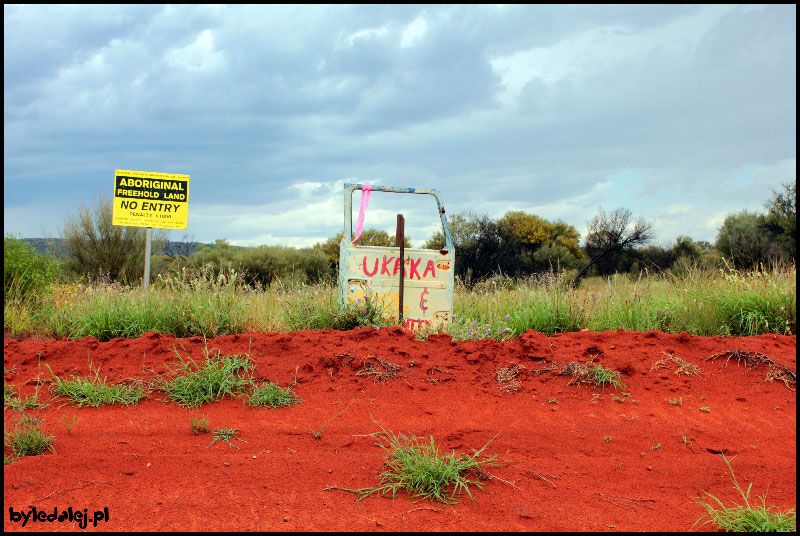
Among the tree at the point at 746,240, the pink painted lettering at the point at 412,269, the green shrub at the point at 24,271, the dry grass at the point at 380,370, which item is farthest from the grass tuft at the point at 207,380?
the tree at the point at 746,240

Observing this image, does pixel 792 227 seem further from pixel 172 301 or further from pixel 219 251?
pixel 172 301

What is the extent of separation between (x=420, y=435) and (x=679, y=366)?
2747 mm

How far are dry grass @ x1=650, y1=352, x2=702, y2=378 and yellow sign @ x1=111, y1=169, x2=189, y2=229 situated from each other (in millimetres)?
10014

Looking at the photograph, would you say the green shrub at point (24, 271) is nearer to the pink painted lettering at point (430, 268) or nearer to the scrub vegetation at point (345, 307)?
the scrub vegetation at point (345, 307)

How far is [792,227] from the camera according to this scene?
22969mm

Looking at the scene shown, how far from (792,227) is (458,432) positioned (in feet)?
80.2

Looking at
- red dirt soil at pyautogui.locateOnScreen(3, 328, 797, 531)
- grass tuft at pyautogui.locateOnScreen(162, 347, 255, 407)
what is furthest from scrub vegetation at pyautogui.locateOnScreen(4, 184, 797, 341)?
grass tuft at pyautogui.locateOnScreen(162, 347, 255, 407)

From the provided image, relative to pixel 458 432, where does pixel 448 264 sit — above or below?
above

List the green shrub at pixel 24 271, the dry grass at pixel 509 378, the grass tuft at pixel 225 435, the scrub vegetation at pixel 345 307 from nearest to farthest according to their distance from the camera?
the grass tuft at pixel 225 435 < the dry grass at pixel 509 378 < the scrub vegetation at pixel 345 307 < the green shrub at pixel 24 271

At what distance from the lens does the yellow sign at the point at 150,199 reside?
12031 mm

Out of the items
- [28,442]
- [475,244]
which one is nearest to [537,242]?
[475,244]

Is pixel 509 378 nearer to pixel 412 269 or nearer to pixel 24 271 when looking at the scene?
pixel 412 269

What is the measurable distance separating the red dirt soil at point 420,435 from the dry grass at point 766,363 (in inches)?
2.4

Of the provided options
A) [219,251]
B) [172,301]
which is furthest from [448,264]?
[219,251]
